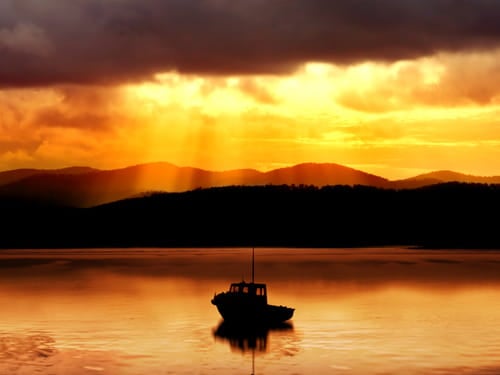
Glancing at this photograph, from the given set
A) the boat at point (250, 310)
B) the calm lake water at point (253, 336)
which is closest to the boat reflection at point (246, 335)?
the calm lake water at point (253, 336)

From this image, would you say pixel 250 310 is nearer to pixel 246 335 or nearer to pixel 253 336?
pixel 246 335

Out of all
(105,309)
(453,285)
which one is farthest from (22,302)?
(453,285)

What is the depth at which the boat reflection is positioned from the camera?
72.1m

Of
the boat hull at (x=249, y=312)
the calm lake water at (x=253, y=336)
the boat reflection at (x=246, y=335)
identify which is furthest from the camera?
the boat hull at (x=249, y=312)

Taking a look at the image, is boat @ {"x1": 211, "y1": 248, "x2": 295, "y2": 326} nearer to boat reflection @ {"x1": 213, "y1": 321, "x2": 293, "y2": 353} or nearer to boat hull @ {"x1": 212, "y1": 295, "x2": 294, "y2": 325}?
boat hull @ {"x1": 212, "y1": 295, "x2": 294, "y2": 325}

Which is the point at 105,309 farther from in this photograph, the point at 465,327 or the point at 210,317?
the point at 465,327

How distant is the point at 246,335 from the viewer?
79.5m

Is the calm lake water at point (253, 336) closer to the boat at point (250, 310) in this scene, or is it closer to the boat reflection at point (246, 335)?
the boat reflection at point (246, 335)

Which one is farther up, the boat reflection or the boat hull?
the boat hull

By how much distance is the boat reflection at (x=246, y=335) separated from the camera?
72.1m

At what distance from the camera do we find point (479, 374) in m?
58.2

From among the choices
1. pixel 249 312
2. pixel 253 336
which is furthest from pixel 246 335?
pixel 249 312

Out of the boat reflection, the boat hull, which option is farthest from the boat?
the boat reflection

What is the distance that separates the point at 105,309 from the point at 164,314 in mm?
9553
